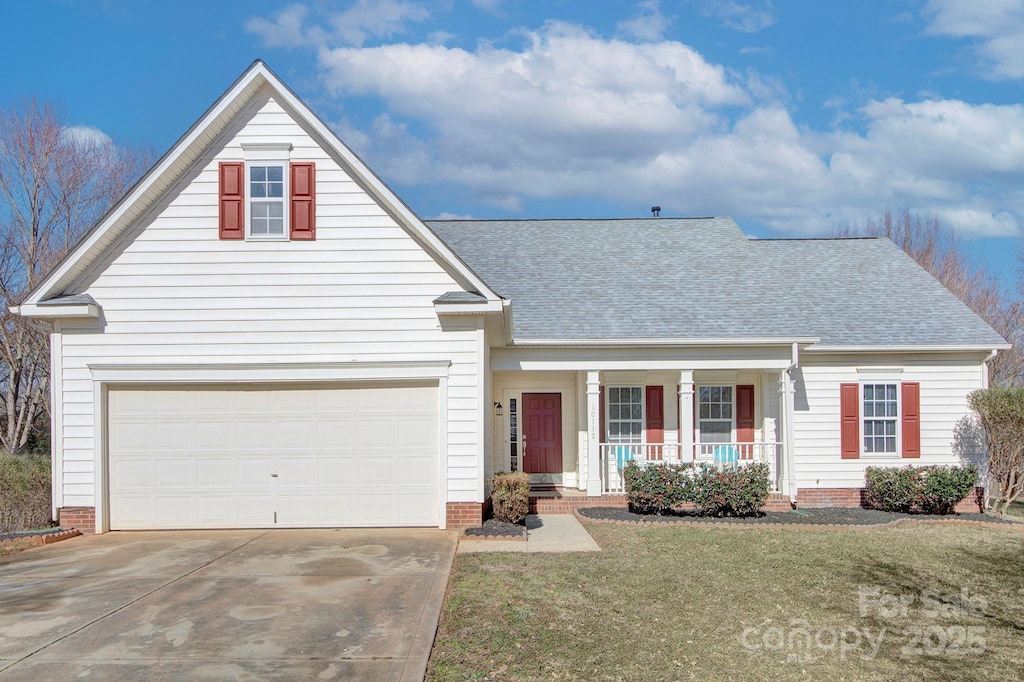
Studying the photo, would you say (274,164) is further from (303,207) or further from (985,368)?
(985,368)

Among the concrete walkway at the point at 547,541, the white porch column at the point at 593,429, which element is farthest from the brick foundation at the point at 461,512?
the white porch column at the point at 593,429

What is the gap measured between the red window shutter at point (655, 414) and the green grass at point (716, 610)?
17.0ft

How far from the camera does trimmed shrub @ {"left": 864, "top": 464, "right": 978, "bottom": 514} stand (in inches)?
613

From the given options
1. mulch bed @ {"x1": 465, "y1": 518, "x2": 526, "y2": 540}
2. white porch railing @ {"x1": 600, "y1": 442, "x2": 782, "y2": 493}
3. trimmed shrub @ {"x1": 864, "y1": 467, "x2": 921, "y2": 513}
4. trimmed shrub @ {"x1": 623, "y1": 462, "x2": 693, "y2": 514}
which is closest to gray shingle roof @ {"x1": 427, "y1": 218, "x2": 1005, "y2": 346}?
white porch railing @ {"x1": 600, "y1": 442, "x2": 782, "y2": 493}

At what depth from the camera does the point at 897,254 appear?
21078 millimetres

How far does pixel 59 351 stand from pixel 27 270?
13.7m

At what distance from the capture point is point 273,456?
12930 millimetres

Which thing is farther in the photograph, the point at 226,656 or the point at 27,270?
the point at 27,270

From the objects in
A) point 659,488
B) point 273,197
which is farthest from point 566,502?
point 273,197

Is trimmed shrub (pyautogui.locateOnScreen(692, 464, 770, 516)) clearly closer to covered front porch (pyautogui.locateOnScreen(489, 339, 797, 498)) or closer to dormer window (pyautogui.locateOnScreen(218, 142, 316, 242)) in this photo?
covered front porch (pyautogui.locateOnScreen(489, 339, 797, 498))

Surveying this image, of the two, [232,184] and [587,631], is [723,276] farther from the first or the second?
[587,631]

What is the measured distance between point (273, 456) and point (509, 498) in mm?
3829

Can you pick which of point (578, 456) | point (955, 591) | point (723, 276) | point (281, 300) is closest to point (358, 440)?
point (281, 300)

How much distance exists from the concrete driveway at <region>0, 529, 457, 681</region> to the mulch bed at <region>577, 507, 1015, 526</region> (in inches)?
165
